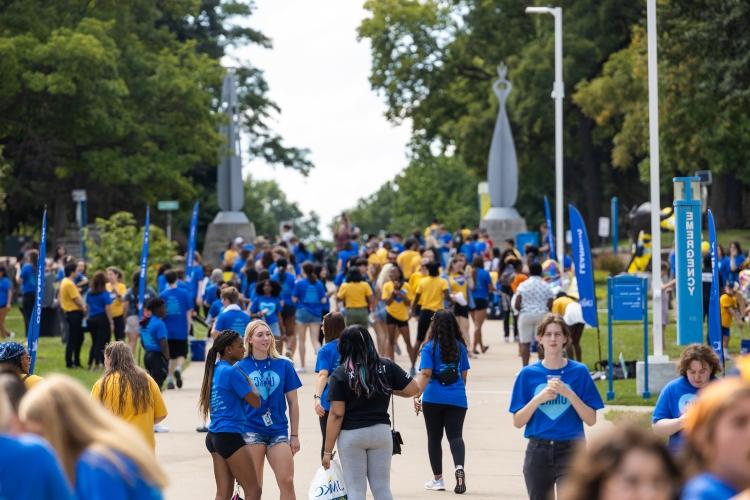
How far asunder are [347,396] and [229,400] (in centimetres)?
79

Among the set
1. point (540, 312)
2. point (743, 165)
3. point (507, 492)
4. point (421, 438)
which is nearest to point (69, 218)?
point (743, 165)

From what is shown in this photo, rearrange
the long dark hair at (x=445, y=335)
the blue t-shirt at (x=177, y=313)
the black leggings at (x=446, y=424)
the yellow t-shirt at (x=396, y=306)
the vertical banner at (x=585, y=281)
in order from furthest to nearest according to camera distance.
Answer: the yellow t-shirt at (x=396, y=306) < the blue t-shirt at (x=177, y=313) < the vertical banner at (x=585, y=281) < the black leggings at (x=446, y=424) < the long dark hair at (x=445, y=335)

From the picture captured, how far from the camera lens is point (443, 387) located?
13172 mm

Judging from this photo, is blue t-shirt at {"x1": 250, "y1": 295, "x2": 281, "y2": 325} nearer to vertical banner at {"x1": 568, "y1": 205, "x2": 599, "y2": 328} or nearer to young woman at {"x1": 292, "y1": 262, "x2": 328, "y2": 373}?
young woman at {"x1": 292, "y1": 262, "x2": 328, "y2": 373}

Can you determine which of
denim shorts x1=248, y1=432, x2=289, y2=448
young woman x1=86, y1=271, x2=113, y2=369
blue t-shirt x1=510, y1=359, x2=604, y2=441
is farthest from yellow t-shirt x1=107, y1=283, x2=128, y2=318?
blue t-shirt x1=510, y1=359, x2=604, y2=441

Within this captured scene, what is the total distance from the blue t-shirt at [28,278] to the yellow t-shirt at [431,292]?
9015mm

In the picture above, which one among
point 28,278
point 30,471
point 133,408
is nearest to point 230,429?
point 133,408

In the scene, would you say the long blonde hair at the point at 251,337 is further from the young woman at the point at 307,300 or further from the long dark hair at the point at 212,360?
the young woman at the point at 307,300

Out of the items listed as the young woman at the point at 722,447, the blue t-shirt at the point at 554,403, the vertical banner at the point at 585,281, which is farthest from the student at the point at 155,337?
the young woman at the point at 722,447

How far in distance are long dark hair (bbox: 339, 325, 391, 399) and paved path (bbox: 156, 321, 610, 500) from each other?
2.56m

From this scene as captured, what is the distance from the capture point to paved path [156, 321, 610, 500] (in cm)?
1369

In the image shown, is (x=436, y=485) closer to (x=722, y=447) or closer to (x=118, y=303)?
(x=722, y=447)

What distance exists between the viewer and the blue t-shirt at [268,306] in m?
22.5

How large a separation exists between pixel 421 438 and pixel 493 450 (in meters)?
1.23
